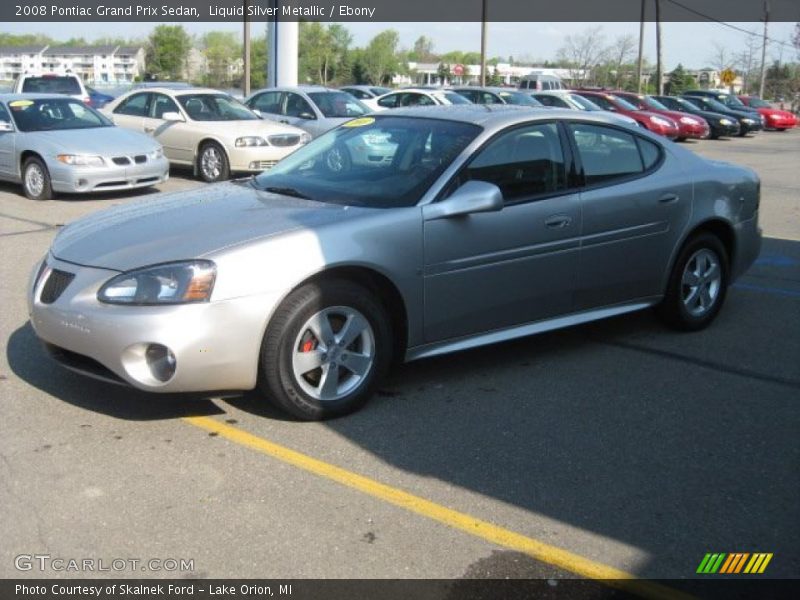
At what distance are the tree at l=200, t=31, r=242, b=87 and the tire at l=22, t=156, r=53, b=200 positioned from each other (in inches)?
2183

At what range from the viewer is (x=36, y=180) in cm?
1240

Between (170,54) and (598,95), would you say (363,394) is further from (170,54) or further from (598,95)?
(170,54)

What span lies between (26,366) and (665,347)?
3.98 m

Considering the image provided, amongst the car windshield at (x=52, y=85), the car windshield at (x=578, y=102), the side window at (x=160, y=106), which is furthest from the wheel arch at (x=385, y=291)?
the car windshield at (x=578, y=102)

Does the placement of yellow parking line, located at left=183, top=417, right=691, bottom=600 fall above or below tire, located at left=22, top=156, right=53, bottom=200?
below

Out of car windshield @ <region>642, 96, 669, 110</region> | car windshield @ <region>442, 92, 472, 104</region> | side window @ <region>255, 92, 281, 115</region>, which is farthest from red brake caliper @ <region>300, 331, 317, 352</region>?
car windshield @ <region>642, 96, 669, 110</region>

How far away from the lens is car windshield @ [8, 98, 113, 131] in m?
12.8

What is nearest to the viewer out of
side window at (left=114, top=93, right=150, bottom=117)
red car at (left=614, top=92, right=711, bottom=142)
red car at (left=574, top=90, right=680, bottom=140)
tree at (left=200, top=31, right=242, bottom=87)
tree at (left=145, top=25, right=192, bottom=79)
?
side window at (left=114, top=93, right=150, bottom=117)

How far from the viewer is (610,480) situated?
4.16 meters

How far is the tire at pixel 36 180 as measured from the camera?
12.2m

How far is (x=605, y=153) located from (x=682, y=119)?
973 inches

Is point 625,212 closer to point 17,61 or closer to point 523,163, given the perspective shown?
point 523,163

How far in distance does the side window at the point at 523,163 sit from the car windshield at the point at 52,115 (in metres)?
9.12

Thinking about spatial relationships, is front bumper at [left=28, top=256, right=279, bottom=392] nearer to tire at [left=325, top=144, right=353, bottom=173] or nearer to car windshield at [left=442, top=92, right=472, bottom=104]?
tire at [left=325, top=144, right=353, bottom=173]
